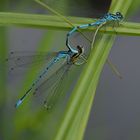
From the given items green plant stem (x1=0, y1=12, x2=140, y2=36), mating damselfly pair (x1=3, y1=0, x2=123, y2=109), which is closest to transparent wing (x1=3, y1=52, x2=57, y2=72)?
mating damselfly pair (x1=3, y1=0, x2=123, y2=109)

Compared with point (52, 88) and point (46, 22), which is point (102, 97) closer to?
point (52, 88)

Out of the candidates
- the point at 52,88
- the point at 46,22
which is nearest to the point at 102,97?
the point at 52,88

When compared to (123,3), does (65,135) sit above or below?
below

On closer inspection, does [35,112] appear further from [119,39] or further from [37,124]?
[119,39]

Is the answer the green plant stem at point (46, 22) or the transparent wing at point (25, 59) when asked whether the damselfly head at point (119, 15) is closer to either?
→ the green plant stem at point (46, 22)

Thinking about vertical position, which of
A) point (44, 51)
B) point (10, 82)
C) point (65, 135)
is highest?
point (44, 51)

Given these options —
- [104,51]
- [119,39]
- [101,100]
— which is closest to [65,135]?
[104,51]

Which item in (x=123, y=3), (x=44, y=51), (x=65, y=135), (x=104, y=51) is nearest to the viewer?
(x=65, y=135)
